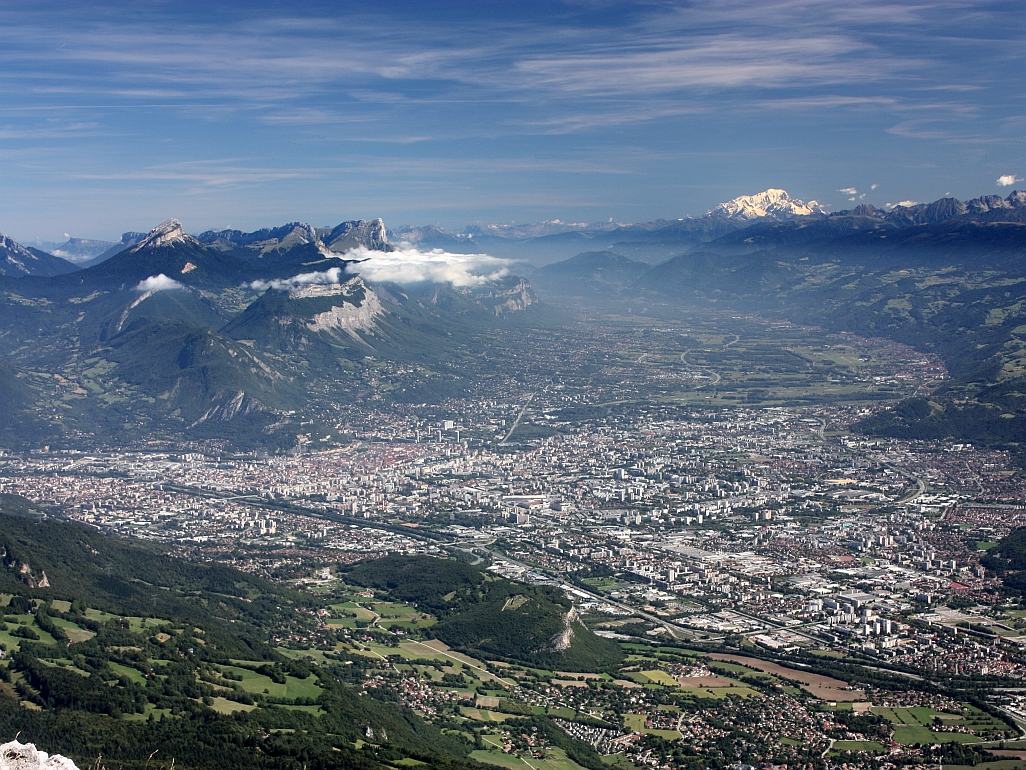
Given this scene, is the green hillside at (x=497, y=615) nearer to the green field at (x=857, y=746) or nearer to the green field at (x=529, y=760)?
the green field at (x=529, y=760)

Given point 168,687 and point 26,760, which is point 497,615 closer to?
point 168,687

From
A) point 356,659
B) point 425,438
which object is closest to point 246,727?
point 356,659

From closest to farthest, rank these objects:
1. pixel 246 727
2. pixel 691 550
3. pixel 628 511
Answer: pixel 246 727, pixel 691 550, pixel 628 511

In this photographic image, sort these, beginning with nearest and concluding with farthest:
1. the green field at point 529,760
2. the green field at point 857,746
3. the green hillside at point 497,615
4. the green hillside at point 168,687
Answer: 1. the green hillside at point 168,687
2. the green field at point 529,760
3. the green field at point 857,746
4. the green hillside at point 497,615

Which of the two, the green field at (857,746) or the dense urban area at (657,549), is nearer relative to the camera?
the green field at (857,746)

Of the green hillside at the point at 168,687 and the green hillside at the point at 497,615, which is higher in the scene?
the green hillside at the point at 168,687

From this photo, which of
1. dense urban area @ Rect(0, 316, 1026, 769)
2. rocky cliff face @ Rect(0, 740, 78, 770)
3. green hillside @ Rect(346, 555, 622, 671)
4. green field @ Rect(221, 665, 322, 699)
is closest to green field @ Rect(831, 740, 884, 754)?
dense urban area @ Rect(0, 316, 1026, 769)

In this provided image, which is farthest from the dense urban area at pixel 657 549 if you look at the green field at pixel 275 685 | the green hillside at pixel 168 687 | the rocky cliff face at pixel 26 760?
the rocky cliff face at pixel 26 760

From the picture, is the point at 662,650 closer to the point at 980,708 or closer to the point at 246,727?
the point at 980,708
